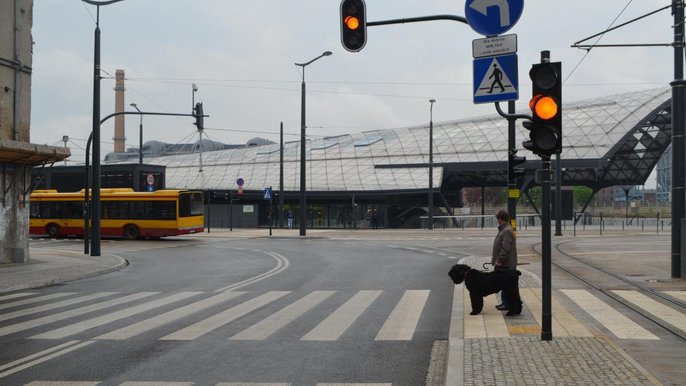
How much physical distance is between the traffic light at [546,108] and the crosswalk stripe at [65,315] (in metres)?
7.41

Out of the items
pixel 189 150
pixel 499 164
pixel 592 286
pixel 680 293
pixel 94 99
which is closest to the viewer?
pixel 680 293

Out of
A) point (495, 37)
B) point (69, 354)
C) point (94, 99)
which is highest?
point (94, 99)

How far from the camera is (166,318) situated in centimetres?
1027

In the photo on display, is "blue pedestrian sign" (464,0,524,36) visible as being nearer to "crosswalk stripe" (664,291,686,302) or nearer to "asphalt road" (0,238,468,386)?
"asphalt road" (0,238,468,386)

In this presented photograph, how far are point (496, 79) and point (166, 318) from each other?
6096 millimetres

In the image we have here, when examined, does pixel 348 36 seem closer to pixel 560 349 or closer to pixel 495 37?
pixel 495 37

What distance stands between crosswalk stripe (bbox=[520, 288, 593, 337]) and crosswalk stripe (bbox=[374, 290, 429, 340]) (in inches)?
69.0

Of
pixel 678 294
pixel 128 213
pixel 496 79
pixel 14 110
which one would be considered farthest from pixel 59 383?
pixel 128 213

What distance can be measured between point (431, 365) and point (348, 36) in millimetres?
5880

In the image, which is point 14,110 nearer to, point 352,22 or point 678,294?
point 352,22

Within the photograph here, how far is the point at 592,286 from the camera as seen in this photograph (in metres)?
13.8

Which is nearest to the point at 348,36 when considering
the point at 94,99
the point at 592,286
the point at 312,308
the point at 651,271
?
the point at 312,308

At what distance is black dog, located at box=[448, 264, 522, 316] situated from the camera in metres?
9.64

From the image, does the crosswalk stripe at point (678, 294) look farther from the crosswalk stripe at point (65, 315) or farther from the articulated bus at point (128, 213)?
the articulated bus at point (128, 213)
